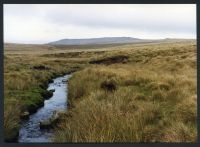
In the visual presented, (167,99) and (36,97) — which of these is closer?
(167,99)

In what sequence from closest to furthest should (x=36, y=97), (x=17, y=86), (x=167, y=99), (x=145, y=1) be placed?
(x=145, y=1) → (x=167, y=99) → (x=36, y=97) → (x=17, y=86)

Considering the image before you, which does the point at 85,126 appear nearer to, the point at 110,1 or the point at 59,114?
the point at 110,1

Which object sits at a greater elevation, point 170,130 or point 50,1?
point 50,1

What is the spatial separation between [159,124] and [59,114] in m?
3.48

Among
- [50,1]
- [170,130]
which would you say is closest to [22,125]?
[170,130]

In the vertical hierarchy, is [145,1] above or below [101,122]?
above

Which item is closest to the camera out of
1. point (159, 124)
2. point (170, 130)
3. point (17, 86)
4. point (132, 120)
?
point (170, 130)

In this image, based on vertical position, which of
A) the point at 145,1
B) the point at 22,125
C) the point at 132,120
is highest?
the point at 145,1

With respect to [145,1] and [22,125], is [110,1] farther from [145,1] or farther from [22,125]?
[22,125]

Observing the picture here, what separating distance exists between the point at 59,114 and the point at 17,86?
6948mm

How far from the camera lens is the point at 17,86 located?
687 inches

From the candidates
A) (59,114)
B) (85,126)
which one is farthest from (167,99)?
(85,126)

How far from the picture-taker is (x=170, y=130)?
7.18 metres

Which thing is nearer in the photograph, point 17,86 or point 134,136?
point 134,136
